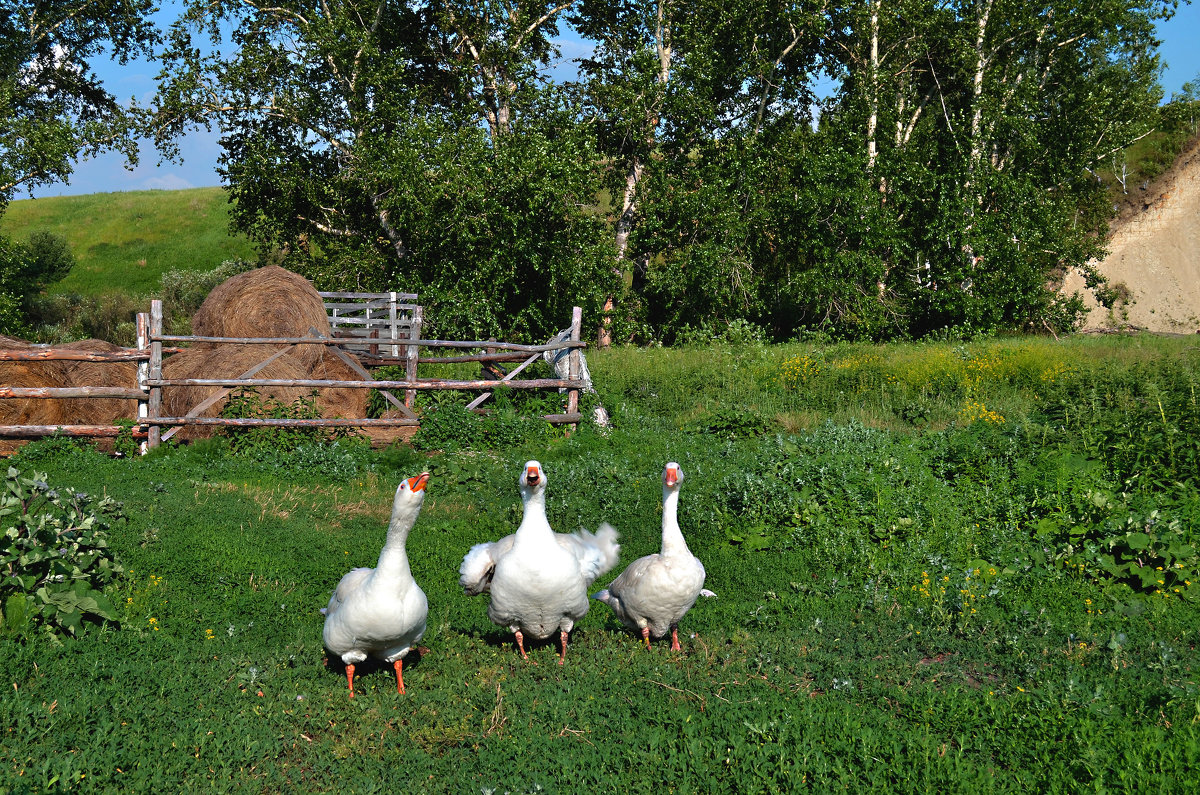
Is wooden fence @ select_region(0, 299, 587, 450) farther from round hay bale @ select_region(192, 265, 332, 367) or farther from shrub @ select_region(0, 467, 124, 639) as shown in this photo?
shrub @ select_region(0, 467, 124, 639)

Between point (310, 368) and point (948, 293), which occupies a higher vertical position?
point (948, 293)

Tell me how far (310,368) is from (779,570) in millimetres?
9689

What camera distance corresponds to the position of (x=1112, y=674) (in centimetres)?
526

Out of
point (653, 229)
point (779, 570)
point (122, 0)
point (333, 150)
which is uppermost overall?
point (122, 0)

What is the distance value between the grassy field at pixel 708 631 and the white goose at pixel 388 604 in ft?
1.17

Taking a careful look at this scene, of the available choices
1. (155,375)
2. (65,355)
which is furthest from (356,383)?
(65,355)

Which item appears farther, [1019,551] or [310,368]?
[310,368]

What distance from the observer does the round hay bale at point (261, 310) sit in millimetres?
15117

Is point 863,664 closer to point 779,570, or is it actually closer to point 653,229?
point 779,570

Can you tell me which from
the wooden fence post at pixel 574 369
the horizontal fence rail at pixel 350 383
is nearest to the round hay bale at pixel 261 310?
the horizontal fence rail at pixel 350 383

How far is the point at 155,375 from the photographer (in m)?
12.1

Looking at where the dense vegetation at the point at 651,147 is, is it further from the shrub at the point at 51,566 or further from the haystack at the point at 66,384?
the shrub at the point at 51,566

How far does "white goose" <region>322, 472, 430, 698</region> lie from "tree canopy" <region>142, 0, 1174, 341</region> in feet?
50.8

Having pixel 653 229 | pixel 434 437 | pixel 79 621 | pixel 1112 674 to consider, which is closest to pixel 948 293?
pixel 653 229
